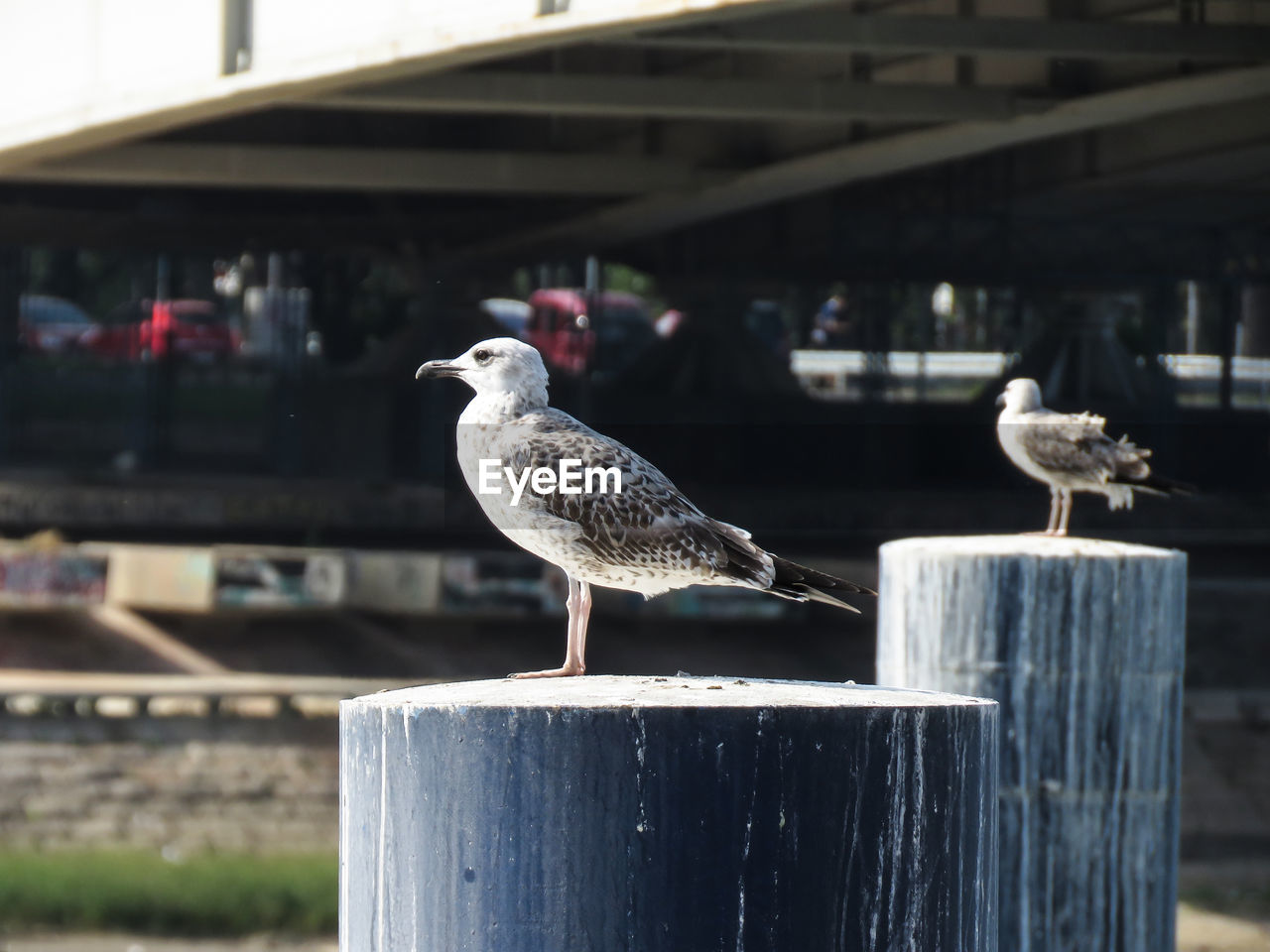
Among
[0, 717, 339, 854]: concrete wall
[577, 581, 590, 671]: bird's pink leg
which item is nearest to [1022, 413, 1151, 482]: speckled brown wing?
[577, 581, 590, 671]: bird's pink leg

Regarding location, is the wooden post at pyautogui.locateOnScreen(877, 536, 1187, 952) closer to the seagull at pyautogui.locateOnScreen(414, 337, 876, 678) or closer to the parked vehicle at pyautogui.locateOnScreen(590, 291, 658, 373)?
the seagull at pyautogui.locateOnScreen(414, 337, 876, 678)

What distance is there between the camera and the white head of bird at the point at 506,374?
4289 mm

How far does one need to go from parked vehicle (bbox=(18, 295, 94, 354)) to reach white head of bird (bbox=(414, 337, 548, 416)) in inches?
1200

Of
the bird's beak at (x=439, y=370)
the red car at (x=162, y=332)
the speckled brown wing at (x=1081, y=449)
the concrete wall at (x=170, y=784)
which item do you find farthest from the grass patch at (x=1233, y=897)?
the red car at (x=162, y=332)

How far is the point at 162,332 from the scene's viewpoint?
34.2 metres

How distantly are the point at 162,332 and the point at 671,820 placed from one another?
32173mm

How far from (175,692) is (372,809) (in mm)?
18240

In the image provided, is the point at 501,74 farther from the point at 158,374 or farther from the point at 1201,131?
the point at 158,374

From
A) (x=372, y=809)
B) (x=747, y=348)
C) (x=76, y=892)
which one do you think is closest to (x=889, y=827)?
(x=372, y=809)

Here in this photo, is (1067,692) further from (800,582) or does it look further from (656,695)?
(656,695)

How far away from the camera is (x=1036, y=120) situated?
20719 mm

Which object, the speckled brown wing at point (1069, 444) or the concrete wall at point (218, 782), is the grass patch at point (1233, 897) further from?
the speckled brown wing at point (1069, 444)

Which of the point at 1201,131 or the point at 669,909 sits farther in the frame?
the point at 1201,131

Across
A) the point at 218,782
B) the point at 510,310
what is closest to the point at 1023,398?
the point at 218,782
